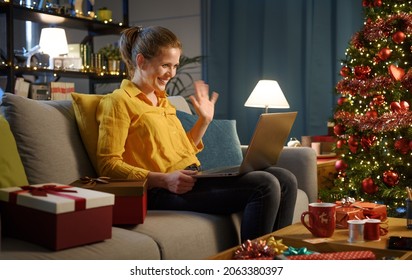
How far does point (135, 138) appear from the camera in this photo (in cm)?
188

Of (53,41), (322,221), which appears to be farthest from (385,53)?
(53,41)

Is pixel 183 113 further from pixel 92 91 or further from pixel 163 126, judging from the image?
pixel 92 91

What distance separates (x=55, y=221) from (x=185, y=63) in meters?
3.22

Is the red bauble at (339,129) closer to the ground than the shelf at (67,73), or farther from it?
closer to the ground

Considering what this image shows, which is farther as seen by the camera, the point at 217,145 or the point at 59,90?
the point at 59,90

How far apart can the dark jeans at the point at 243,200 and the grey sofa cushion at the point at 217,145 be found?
0.53m

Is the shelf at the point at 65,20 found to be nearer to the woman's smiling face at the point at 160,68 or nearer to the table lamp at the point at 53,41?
the table lamp at the point at 53,41

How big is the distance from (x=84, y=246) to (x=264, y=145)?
2.19 ft

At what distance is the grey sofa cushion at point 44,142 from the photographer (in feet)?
5.64

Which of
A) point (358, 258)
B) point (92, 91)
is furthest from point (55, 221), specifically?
point (92, 91)

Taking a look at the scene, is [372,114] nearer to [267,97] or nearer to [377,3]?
[377,3]

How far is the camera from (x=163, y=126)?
1.94m

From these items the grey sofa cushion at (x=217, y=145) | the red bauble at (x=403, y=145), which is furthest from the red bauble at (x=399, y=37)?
the grey sofa cushion at (x=217, y=145)

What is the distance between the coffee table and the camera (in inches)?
53.5
